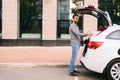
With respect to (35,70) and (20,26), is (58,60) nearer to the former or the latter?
(35,70)

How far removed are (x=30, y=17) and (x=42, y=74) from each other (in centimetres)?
1073

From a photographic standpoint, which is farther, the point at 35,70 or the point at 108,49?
the point at 35,70

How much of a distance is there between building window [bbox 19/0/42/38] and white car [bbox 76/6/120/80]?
37.5ft

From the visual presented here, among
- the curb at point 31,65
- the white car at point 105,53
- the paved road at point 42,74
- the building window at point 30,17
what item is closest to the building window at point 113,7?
the building window at point 30,17

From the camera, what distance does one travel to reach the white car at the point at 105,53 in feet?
34.5

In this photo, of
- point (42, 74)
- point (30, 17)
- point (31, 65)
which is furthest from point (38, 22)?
point (42, 74)

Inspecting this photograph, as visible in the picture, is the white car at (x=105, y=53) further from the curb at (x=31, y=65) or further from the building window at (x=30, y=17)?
the building window at (x=30, y=17)

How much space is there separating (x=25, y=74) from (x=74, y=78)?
1696 millimetres

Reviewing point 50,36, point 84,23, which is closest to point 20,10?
point 50,36

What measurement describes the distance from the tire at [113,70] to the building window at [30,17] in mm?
12129

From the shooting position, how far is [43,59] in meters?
15.2

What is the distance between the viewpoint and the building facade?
21.8 m

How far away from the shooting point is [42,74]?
12.0m

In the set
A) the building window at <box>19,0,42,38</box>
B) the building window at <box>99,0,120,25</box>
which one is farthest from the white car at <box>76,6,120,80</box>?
the building window at <box>19,0,42,38</box>
